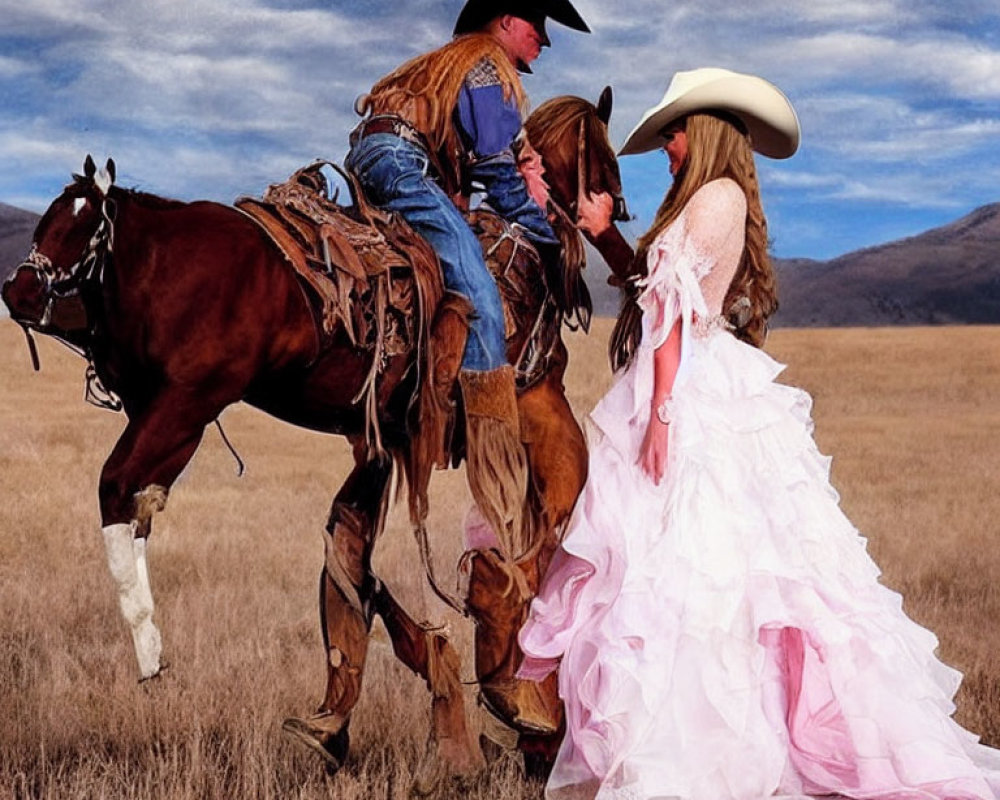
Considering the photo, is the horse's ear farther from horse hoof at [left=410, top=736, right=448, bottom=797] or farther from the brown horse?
horse hoof at [left=410, top=736, right=448, bottom=797]

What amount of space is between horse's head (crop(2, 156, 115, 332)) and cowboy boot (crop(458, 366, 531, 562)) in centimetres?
140

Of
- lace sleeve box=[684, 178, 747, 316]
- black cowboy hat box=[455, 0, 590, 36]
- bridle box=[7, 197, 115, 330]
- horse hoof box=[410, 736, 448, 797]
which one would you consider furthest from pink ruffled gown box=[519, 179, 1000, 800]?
bridle box=[7, 197, 115, 330]

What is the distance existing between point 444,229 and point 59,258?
1.35 meters

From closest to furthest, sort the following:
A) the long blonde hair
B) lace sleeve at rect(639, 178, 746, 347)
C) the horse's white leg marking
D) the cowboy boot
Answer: the horse's white leg marking → lace sleeve at rect(639, 178, 746, 347) → the long blonde hair → the cowboy boot

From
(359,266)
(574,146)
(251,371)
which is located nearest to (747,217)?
(574,146)

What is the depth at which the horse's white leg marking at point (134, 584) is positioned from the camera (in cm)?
429

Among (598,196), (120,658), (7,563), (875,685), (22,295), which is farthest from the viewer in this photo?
(7,563)

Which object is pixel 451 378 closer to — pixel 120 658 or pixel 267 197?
pixel 267 197

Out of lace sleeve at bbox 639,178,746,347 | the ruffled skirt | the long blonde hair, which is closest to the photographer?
the ruffled skirt

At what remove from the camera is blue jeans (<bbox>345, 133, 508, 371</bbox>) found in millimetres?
4777

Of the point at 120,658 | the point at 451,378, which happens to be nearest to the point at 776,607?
the point at 451,378

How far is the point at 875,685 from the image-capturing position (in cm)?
471

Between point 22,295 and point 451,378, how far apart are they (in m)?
1.53

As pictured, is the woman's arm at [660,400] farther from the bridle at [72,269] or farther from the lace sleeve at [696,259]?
the bridle at [72,269]
